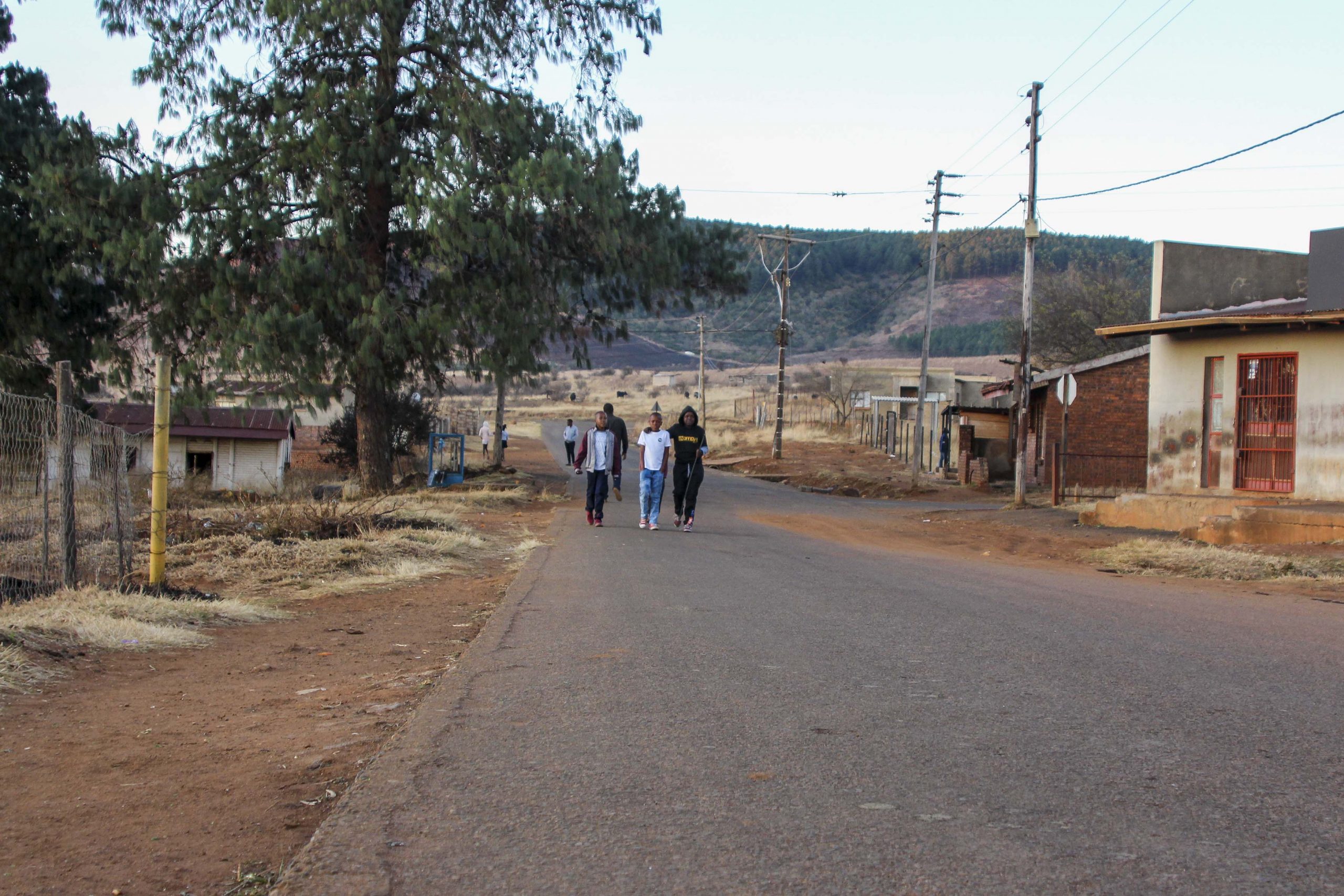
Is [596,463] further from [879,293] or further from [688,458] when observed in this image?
[879,293]

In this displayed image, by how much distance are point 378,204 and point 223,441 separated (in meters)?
18.5

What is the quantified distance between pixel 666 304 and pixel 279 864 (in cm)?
2362

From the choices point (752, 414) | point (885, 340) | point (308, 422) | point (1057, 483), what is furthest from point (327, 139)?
point (885, 340)

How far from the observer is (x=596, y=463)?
17203mm

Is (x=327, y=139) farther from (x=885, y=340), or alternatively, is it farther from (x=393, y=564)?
(x=885, y=340)

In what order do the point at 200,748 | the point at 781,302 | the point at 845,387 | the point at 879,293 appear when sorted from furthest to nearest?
1. the point at 879,293
2. the point at 845,387
3. the point at 781,302
4. the point at 200,748

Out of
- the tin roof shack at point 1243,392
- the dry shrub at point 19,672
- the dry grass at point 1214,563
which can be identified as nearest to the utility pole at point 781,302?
the tin roof shack at point 1243,392

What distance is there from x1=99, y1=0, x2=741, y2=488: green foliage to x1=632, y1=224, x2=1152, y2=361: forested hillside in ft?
378

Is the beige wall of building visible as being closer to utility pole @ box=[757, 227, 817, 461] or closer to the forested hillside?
utility pole @ box=[757, 227, 817, 461]

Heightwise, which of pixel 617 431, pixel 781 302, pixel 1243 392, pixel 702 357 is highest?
pixel 781 302

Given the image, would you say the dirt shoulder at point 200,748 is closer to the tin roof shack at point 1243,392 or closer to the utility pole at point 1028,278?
the tin roof shack at point 1243,392

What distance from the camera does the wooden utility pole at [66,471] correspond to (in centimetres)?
819

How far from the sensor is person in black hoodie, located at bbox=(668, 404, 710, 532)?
16.4 metres

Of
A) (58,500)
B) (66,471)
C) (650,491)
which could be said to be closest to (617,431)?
(650,491)
